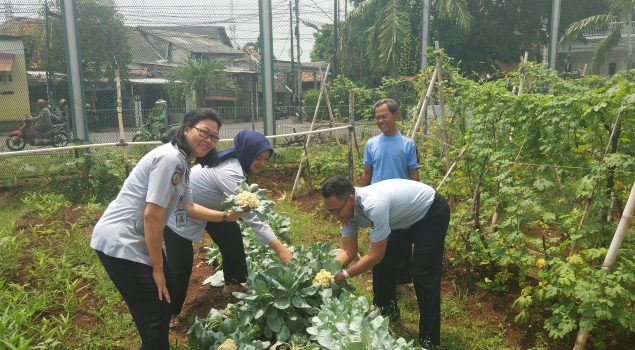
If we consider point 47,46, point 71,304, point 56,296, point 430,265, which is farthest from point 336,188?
point 47,46

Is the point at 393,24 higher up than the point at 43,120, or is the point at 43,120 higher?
the point at 393,24

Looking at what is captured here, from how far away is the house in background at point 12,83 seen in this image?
7906mm

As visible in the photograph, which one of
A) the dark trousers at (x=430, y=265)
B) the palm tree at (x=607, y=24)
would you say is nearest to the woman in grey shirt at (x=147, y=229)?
the dark trousers at (x=430, y=265)

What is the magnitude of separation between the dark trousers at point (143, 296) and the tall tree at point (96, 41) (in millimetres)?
6896

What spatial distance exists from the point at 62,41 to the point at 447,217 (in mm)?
7551

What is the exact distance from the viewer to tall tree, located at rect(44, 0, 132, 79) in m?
8.11

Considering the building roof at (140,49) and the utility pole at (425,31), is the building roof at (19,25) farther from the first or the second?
the utility pole at (425,31)

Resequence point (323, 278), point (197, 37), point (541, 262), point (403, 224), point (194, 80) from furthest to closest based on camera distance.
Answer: point (197, 37)
point (194, 80)
point (541, 262)
point (403, 224)
point (323, 278)

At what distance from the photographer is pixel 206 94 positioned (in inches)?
362

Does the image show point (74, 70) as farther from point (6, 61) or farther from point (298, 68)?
point (298, 68)

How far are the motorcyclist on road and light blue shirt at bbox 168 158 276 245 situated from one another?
6082 millimetres

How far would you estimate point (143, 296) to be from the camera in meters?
2.41

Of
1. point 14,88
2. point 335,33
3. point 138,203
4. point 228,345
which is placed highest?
point 335,33

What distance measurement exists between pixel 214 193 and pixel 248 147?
1.44ft
